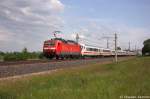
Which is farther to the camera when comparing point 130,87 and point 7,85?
point 7,85

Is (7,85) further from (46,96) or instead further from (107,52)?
(107,52)

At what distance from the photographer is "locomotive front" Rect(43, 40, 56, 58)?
4400cm

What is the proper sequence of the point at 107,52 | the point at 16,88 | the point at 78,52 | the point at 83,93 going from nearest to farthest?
the point at 83,93 → the point at 16,88 → the point at 78,52 → the point at 107,52

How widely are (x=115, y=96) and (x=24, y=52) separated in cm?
5003

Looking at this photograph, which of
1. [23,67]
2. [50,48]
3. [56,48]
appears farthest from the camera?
[50,48]

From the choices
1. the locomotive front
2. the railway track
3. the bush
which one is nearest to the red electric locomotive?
the locomotive front

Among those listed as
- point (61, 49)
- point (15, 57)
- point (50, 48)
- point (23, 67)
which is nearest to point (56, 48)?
point (50, 48)

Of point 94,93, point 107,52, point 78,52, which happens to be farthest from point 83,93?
point 107,52

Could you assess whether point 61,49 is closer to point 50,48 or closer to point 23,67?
point 50,48

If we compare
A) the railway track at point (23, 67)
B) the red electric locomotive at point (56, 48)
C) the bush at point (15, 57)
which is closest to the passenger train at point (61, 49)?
the red electric locomotive at point (56, 48)

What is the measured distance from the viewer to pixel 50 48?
145ft

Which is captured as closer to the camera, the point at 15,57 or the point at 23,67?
the point at 23,67

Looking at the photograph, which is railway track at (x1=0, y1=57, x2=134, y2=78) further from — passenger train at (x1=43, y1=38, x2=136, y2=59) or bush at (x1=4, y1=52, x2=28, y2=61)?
bush at (x1=4, y1=52, x2=28, y2=61)

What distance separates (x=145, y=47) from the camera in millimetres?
123562
